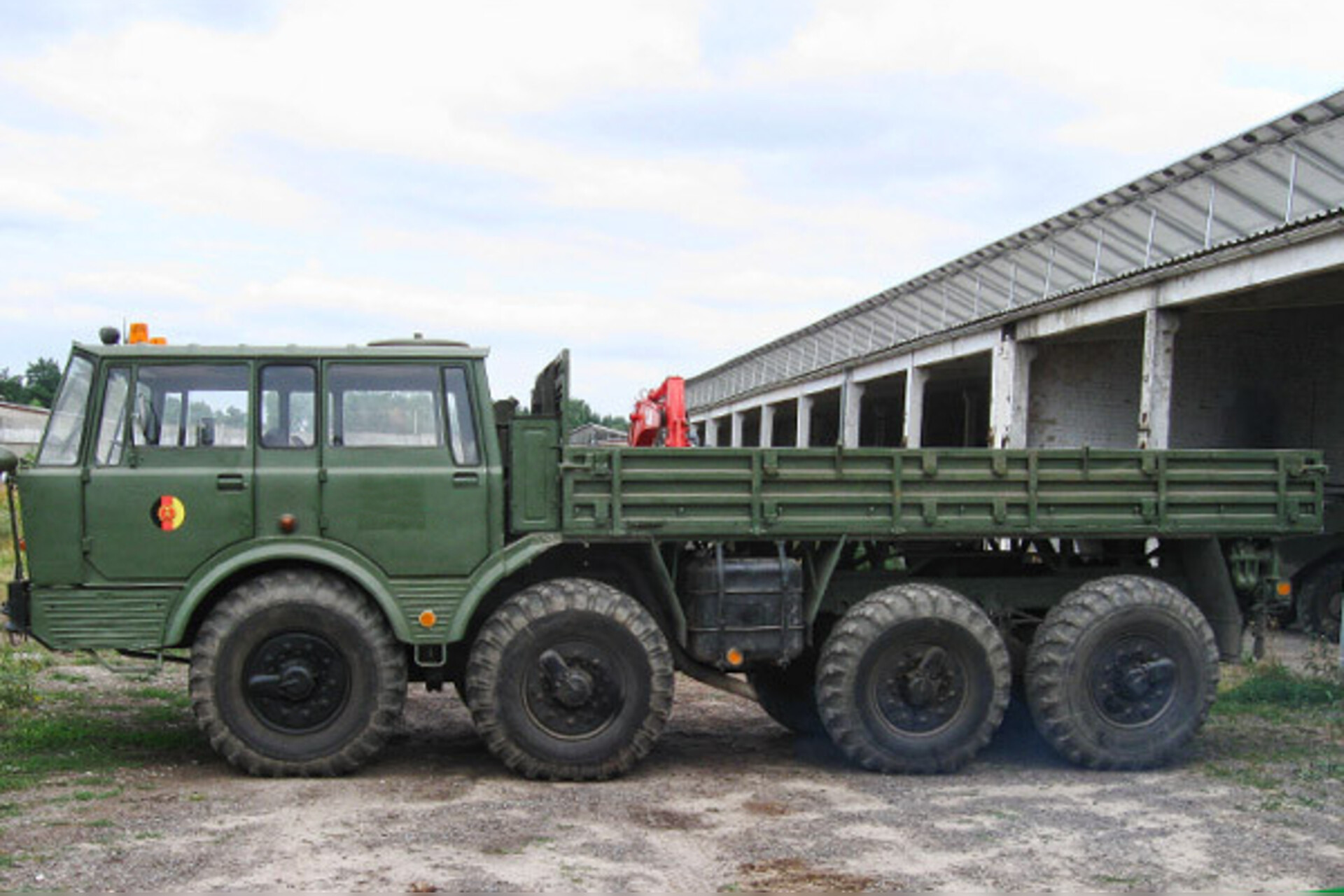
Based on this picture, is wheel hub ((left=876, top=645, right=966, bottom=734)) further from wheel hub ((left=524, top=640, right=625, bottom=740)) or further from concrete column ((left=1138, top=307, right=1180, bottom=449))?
concrete column ((left=1138, top=307, right=1180, bottom=449))

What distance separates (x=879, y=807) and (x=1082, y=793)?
1.31 m

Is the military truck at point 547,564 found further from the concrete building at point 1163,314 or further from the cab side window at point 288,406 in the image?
the concrete building at point 1163,314

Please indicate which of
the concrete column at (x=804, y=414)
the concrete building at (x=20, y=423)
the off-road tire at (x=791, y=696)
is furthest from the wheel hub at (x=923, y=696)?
the concrete building at (x=20, y=423)

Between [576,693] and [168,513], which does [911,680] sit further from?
[168,513]

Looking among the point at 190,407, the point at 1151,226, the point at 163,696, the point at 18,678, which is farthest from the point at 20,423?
the point at 190,407

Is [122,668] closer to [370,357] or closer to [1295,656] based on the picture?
[370,357]

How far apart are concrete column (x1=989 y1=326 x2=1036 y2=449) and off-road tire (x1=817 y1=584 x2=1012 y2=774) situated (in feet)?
37.3

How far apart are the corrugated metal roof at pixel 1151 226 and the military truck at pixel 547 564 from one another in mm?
5649

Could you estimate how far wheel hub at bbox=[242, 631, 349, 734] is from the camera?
24.3 feet

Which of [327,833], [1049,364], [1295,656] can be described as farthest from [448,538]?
[1049,364]

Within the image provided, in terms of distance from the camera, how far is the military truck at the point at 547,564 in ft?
24.3

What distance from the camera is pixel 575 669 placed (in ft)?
25.0

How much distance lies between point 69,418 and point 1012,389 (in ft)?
47.3

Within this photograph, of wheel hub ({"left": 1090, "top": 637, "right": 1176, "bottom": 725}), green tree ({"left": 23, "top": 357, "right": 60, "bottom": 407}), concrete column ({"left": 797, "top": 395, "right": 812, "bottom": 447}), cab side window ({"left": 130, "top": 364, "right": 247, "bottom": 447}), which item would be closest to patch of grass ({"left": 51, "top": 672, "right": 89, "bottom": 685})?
cab side window ({"left": 130, "top": 364, "right": 247, "bottom": 447})
